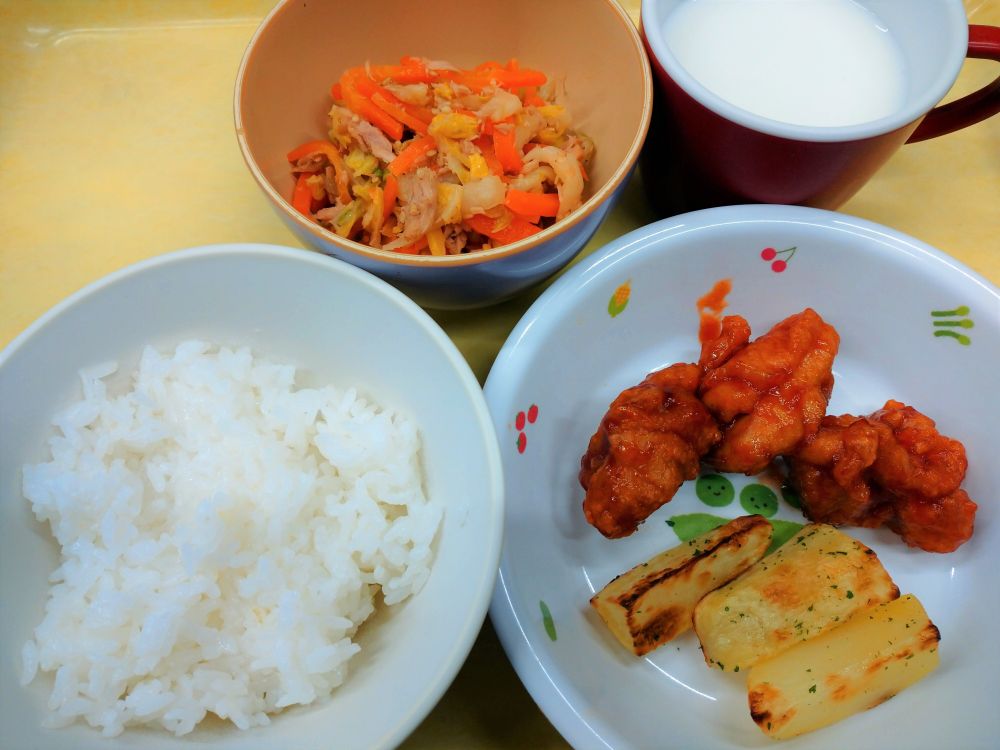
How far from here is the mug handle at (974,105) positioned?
4.84 ft

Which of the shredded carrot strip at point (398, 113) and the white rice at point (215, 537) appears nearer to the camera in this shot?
the white rice at point (215, 537)

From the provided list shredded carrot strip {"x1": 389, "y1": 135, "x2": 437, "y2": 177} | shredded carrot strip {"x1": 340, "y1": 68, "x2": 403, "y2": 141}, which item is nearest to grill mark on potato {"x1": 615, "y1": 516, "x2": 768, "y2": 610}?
shredded carrot strip {"x1": 389, "y1": 135, "x2": 437, "y2": 177}

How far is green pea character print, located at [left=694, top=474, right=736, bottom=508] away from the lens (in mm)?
1547

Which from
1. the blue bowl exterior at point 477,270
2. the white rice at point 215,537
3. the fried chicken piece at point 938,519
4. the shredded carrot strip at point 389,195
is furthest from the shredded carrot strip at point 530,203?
the fried chicken piece at point 938,519

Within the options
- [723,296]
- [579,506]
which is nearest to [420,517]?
[579,506]

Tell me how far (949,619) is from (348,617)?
1.16 metres

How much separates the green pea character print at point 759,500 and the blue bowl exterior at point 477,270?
0.63 m

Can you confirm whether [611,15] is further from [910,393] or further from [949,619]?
[949,619]

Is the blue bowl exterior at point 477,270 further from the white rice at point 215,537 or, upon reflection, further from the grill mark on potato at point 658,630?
the grill mark on potato at point 658,630

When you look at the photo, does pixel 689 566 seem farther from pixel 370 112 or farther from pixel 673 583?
pixel 370 112

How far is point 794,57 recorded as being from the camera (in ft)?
5.29

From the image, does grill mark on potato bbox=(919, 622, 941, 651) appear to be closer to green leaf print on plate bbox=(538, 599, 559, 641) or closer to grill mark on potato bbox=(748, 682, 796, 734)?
grill mark on potato bbox=(748, 682, 796, 734)

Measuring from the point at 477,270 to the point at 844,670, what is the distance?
3.03 feet

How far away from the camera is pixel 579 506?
59.5 inches
